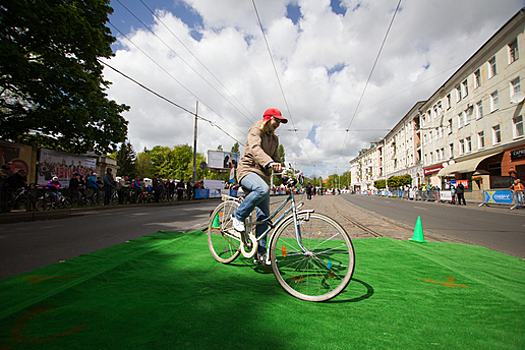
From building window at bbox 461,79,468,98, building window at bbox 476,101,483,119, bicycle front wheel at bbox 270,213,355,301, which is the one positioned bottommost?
bicycle front wheel at bbox 270,213,355,301

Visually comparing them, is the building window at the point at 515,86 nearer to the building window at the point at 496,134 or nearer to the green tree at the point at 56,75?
the building window at the point at 496,134

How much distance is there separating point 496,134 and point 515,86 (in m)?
4.41

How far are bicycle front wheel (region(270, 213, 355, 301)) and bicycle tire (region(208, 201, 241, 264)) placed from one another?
3.07 ft

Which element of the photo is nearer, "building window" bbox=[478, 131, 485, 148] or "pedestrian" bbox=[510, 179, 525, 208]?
"pedestrian" bbox=[510, 179, 525, 208]

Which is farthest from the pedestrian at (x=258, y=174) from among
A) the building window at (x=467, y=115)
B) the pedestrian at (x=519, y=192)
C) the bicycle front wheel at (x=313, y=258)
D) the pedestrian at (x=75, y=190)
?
the building window at (x=467, y=115)

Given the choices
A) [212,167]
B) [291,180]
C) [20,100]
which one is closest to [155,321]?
[291,180]

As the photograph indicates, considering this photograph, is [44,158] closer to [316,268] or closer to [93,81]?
[93,81]

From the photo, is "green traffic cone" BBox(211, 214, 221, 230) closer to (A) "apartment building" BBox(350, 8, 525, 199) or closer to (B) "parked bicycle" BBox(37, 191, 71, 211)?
(B) "parked bicycle" BBox(37, 191, 71, 211)

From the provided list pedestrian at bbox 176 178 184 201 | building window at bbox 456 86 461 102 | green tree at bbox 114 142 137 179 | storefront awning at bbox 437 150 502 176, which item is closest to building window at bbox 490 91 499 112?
storefront awning at bbox 437 150 502 176

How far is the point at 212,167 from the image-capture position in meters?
47.9

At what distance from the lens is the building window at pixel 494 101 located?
23.5m

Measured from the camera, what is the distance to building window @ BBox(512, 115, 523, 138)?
2061 cm

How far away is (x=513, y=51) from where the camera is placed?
70.8 ft

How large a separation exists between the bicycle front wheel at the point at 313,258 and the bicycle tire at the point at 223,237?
3.07 ft
